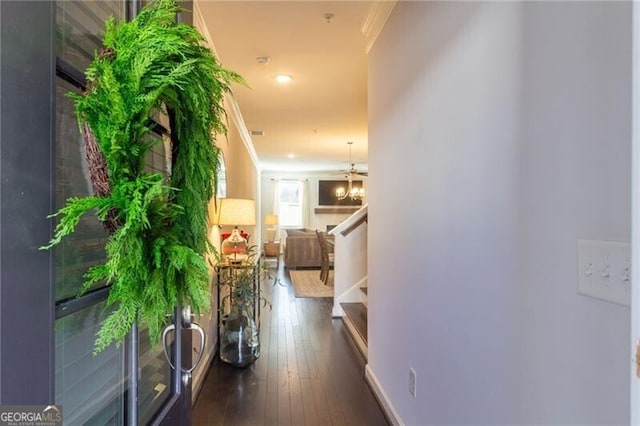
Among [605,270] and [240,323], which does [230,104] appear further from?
[605,270]

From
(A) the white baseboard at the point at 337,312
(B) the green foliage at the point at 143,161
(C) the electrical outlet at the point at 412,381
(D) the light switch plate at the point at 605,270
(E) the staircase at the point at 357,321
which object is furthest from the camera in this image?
(A) the white baseboard at the point at 337,312

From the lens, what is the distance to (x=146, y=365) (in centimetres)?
99

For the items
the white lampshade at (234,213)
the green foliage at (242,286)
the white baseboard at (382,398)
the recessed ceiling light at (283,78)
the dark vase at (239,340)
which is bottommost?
the white baseboard at (382,398)

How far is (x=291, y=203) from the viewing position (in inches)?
484

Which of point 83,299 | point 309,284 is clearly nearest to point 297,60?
point 83,299

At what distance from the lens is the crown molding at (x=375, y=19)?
7.77 ft

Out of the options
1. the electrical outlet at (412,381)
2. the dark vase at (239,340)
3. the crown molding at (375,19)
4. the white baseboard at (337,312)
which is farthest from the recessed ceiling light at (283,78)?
the electrical outlet at (412,381)

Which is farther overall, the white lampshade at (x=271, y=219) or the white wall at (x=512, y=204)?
the white lampshade at (x=271, y=219)

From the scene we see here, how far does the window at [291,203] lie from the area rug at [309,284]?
153 inches

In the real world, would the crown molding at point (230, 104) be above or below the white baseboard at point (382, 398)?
above

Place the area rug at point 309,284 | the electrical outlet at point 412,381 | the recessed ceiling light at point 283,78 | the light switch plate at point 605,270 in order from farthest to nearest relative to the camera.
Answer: the area rug at point 309,284, the recessed ceiling light at point 283,78, the electrical outlet at point 412,381, the light switch plate at point 605,270

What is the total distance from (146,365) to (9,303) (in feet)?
1.74

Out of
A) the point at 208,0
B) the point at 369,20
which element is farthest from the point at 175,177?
the point at 369,20

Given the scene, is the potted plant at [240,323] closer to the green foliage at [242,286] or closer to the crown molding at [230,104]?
the green foliage at [242,286]
